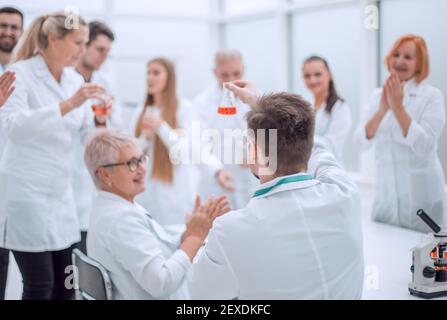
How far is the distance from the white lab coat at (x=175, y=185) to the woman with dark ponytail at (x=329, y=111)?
93 cm

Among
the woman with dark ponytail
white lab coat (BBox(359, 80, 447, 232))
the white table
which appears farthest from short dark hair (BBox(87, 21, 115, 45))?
the white table

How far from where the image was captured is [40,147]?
2.06 meters

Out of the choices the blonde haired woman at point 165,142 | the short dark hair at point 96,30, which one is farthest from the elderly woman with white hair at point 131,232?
the blonde haired woman at point 165,142

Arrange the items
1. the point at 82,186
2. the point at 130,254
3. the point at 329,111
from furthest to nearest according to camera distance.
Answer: the point at 82,186 < the point at 329,111 < the point at 130,254

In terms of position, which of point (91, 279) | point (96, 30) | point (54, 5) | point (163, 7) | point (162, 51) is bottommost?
point (91, 279)

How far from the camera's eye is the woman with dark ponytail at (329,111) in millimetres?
1892

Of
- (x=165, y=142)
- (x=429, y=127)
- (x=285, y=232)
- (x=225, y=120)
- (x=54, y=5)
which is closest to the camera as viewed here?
(x=285, y=232)

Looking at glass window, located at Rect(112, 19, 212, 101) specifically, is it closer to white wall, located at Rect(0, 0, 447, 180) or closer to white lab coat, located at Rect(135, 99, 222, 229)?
white wall, located at Rect(0, 0, 447, 180)

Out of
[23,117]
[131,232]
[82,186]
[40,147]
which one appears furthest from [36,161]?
→ [131,232]

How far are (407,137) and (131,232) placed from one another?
2.80 feet

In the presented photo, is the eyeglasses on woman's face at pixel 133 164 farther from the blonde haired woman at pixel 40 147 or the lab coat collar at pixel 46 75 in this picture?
the lab coat collar at pixel 46 75

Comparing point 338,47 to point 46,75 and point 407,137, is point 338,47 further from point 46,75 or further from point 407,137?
point 46,75

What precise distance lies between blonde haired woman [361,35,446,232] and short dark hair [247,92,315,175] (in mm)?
631

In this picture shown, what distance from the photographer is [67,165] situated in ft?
7.08
